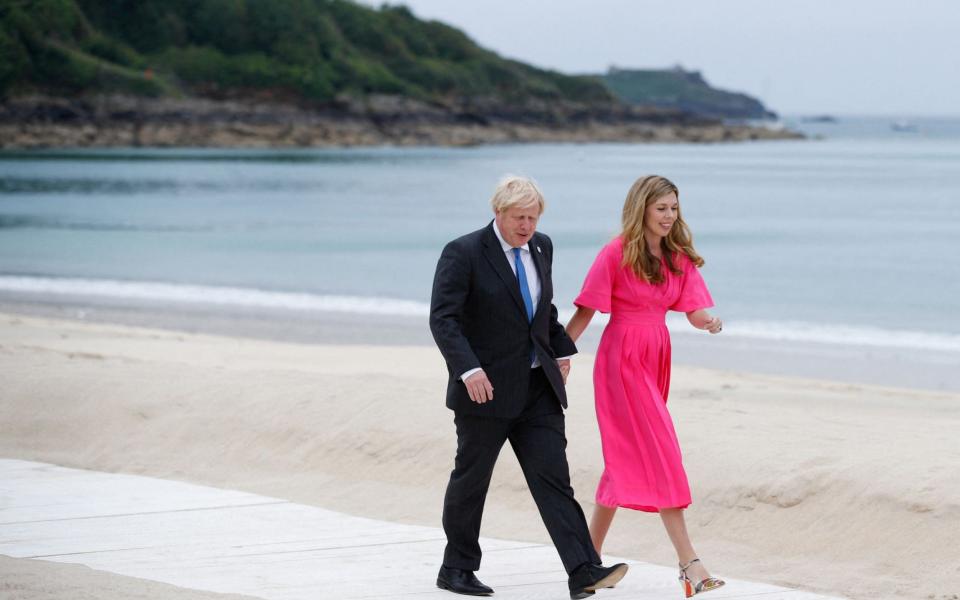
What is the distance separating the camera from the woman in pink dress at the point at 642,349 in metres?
4.73

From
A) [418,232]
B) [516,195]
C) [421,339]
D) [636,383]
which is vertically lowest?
[418,232]

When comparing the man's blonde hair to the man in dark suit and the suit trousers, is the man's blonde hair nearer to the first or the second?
the man in dark suit

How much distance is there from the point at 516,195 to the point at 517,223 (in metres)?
0.11

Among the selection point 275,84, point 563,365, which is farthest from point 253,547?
point 275,84

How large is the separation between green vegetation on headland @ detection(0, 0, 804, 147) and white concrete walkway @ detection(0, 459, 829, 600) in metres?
98.0

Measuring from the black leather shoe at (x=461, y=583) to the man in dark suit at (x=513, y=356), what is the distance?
40cm

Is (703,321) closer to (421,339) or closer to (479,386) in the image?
(479,386)

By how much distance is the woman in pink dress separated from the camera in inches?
186

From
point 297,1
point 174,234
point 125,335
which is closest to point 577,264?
point 174,234

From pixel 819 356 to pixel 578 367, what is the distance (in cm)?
463

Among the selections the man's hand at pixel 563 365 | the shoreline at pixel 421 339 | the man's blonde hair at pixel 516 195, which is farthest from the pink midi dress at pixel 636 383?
the shoreline at pixel 421 339

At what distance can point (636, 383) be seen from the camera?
189 inches

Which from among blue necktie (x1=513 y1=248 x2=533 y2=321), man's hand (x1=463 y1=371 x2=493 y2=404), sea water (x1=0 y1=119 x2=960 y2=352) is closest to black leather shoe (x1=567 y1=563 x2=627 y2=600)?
man's hand (x1=463 y1=371 x2=493 y2=404)

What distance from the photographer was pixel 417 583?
4957mm
